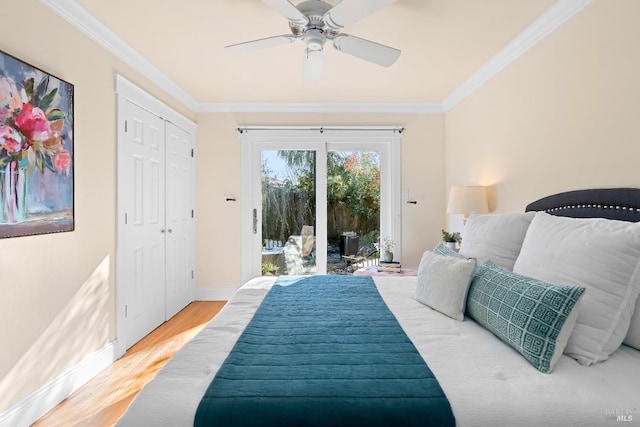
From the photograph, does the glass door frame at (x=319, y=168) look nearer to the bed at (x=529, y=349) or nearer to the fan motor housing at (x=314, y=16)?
the fan motor housing at (x=314, y=16)

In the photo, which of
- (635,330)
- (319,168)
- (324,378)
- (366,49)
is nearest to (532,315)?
(635,330)

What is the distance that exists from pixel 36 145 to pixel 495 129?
3237 millimetres

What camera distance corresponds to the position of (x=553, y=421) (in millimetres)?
906

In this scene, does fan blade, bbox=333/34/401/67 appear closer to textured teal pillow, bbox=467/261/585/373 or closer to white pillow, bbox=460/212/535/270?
white pillow, bbox=460/212/535/270

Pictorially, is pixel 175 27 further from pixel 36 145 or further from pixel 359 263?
pixel 359 263

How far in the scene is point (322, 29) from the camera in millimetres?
2002

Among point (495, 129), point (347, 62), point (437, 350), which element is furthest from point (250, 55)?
point (437, 350)

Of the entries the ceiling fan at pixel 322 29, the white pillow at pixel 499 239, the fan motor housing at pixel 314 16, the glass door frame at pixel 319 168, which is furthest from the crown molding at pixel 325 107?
the white pillow at pixel 499 239

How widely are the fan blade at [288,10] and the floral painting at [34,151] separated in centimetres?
134

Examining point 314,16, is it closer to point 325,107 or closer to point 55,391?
point 325,107

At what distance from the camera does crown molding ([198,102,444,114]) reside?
13.2 ft

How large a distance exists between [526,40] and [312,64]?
154cm

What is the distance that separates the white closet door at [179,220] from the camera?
3.48 meters

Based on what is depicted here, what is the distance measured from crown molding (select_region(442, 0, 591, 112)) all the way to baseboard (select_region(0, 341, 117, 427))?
3749 millimetres
